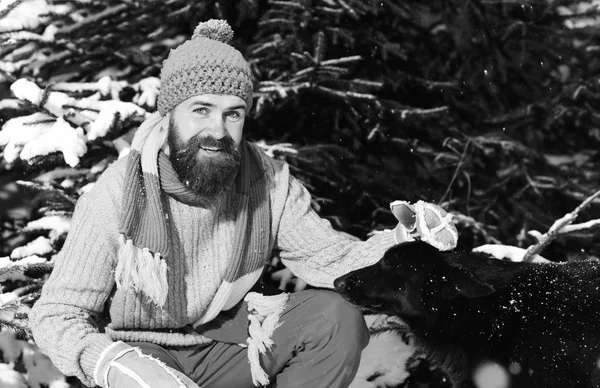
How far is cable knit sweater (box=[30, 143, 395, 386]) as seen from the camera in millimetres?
2230

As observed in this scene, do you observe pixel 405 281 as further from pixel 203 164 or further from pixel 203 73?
pixel 203 73

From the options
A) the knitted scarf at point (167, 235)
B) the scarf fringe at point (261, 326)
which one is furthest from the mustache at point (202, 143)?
the scarf fringe at point (261, 326)

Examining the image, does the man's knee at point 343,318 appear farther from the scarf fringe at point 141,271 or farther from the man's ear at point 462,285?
the scarf fringe at point 141,271

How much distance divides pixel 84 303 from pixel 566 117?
431cm

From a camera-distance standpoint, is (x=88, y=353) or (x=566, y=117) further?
(x=566, y=117)

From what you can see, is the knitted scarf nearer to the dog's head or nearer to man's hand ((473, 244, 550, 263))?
the dog's head

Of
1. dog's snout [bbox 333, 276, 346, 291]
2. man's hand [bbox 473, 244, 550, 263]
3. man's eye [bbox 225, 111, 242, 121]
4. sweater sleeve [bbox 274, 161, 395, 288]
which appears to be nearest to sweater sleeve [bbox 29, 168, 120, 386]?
man's eye [bbox 225, 111, 242, 121]

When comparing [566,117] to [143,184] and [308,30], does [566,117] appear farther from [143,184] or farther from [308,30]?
[143,184]

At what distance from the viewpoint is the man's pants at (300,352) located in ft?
8.24

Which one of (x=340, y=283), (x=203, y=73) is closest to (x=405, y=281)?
(x=340, y=283)

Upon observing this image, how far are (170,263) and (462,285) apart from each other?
113cm

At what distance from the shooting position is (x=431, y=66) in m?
4.71

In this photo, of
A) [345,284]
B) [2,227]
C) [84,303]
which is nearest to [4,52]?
[2,227]

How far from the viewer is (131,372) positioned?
81.7 inches
